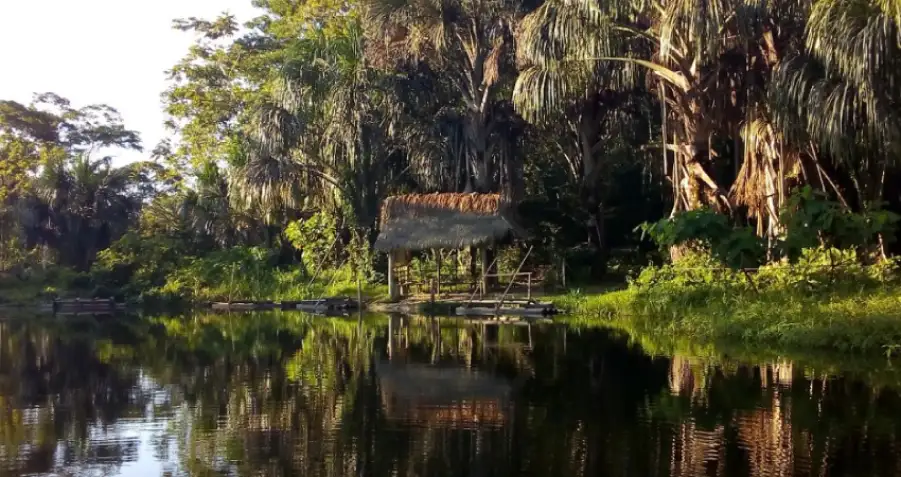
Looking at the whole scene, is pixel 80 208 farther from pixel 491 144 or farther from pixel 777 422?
pixel 777 422

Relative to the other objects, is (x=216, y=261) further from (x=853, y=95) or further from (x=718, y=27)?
(x=853, y=95)

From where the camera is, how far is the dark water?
849 cm

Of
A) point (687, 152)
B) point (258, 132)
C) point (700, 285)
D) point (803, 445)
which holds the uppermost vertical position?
point (258, 132)

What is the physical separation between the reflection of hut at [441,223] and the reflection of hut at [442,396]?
39.8 feet

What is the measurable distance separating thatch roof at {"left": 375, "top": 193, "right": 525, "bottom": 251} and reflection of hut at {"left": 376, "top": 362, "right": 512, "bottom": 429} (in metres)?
12.2

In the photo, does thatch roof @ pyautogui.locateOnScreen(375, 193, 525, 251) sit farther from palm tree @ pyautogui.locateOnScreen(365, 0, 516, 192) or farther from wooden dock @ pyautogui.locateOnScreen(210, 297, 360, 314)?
palm tree @ pyautogui.locateOnScreen(365, 0, 516, 192)

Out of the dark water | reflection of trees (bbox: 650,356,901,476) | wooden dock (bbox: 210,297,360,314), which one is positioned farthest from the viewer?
wooden dock (bbox: 210,297,360,314)

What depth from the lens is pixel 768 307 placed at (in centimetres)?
1833

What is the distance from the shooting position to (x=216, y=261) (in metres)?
35.3

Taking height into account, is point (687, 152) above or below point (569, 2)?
below

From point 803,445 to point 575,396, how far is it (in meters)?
3.51

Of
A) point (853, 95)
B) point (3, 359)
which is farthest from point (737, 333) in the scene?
point (3, 359)

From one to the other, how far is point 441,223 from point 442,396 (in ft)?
52.5

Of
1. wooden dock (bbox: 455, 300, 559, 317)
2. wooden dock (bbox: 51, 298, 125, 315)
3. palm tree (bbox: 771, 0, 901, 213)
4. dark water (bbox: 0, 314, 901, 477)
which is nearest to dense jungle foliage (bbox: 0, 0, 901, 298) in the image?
palm tree (bbox: 771, 0, 901, 213)
